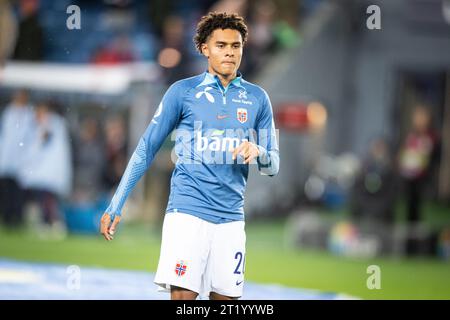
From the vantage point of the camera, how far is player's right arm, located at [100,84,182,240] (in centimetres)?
641

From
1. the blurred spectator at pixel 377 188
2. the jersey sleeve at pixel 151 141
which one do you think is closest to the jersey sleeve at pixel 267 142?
the jersey sleeve at pixel 151 141

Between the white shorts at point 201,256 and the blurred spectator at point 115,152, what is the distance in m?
9.26

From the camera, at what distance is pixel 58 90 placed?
15922 mm

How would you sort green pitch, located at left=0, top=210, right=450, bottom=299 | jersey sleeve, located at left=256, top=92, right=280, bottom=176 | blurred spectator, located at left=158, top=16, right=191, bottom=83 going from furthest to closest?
1. blurred spectator, located at left=158, top=16, right=191, bottom=83
2. green pitch, located at left=0, top=210, right=450, bottom=299
3. jersey sleeve, located at left=256, top=92, right=280, bottom=176

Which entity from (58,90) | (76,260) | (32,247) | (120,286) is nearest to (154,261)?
(76,260)

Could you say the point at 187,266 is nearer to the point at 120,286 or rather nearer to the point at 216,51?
the point at 216,51

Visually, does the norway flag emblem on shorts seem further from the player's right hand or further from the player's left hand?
the player's left hand

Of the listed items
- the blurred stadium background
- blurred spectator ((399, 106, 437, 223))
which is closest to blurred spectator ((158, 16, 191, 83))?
the blurred stadium background

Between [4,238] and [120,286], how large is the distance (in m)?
5.06

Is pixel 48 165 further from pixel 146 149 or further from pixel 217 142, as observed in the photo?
pixel 217 142

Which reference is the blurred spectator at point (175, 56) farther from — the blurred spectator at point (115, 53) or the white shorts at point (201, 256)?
the white shorts at point (201, 256)

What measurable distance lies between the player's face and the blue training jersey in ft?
0.32

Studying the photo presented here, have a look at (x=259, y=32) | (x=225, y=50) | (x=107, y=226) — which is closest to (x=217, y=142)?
(x=225, y=50)

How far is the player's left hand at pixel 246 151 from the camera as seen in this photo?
6.10m
